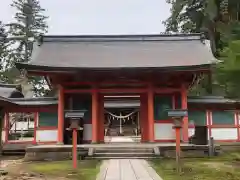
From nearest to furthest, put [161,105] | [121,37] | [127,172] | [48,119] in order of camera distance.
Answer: [127,172]
[161,105]
[48,119]
[121,37]

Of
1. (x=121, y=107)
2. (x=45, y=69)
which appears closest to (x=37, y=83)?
(x=121, y=107)

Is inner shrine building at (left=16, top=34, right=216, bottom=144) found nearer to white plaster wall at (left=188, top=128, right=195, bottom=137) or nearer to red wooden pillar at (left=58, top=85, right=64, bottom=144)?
red wooden pillar at (left=58, top=85, right=64, bottom=144)

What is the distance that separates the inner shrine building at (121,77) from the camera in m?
15.3

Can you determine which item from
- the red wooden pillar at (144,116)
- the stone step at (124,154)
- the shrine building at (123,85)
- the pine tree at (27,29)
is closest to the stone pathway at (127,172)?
the stone step at (124,154)

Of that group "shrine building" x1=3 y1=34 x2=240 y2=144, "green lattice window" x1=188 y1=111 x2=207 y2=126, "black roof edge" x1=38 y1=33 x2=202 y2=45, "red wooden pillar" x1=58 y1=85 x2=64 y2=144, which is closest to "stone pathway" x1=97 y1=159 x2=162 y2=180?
"shrine building" x1=3 y1=34 x2=240 y2=144

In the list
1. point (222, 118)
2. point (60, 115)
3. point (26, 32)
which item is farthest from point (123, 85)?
point (26, 32)

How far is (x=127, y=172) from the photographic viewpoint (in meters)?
9.16

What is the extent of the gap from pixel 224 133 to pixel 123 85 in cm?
589

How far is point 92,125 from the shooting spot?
15750mm

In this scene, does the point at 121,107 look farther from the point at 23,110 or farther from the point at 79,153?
the point at 79,153

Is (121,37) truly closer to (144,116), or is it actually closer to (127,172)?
(144,116)

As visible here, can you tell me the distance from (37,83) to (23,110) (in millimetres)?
30003

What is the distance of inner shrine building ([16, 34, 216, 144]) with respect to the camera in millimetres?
15258

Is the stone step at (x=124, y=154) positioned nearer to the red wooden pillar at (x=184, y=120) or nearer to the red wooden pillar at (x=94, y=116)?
the red wooden pillar at (x=94, y=116)
